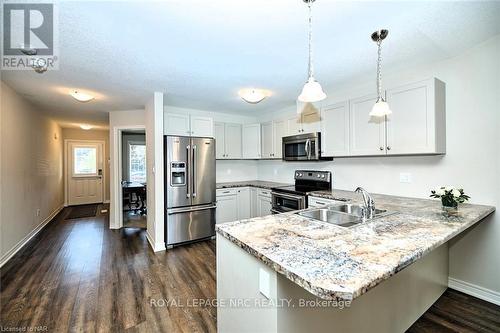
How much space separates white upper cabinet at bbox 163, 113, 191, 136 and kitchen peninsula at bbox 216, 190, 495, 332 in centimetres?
280

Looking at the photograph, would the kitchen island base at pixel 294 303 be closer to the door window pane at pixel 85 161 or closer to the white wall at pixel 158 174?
the white wall at pixel 158 174

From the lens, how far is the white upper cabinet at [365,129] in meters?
2.69

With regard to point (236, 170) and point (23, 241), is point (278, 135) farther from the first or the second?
point (23, 241)

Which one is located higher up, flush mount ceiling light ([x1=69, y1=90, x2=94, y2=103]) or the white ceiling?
the white ceiling

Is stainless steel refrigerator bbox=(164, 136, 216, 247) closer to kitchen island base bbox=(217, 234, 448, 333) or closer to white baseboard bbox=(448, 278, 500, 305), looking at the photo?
kitchen island base bbox=(217, 234, 448, 333)

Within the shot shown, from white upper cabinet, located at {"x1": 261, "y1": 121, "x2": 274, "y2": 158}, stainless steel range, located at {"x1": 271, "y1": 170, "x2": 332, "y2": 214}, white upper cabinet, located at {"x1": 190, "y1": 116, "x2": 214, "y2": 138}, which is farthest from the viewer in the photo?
white upper cabinet, located at {"x1": 261, "y1": 121, "x2": 274, "y2": 158}

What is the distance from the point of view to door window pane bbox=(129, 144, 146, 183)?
7.32 metres

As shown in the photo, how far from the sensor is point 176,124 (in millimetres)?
3930

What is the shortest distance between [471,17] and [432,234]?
1.75m

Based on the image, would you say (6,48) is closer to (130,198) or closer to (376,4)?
(376,4)

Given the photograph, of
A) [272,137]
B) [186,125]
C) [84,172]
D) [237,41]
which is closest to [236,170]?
[272,137]

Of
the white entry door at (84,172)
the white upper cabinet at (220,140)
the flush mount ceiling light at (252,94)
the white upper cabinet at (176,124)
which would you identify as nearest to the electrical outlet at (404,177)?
the flush mount ceiling light at (252,94)

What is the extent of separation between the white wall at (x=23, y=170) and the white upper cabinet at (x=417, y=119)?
4.95m

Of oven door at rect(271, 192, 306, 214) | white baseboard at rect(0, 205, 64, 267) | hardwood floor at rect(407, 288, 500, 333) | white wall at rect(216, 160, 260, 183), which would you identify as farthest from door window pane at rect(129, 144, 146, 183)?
hardwood floor at rect(407, 288, 500, 333)
